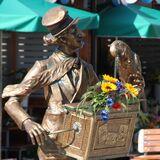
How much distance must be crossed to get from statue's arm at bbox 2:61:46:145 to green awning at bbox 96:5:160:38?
13.9ft

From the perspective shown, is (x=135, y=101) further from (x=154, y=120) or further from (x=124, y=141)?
(x=154, y=120)

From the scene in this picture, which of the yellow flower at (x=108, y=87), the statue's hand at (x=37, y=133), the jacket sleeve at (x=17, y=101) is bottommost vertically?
the statue's hand at (x=37, y=133)

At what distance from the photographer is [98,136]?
12.0ft

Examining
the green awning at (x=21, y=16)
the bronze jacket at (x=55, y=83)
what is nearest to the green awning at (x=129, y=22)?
the green awning at (x=21, y=16)

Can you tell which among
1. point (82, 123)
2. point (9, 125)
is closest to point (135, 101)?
point (82, 123)

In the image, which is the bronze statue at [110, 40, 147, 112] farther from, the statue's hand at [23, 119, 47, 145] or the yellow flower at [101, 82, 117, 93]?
the statue's hand at [23, 119, 47, 145]

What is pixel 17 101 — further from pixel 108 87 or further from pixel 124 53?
pixel 124 53

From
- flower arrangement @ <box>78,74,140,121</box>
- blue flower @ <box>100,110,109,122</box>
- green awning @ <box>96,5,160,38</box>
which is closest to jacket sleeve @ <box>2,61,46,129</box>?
flower arrangement @ <box>78,74,140,121</box>

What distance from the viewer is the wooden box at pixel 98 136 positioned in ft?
11.9

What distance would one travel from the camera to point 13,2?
21.2 ft

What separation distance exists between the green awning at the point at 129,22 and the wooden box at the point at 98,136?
4.27 meters

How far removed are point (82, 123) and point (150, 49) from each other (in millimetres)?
7742

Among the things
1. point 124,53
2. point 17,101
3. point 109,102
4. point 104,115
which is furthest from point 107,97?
point 124,53

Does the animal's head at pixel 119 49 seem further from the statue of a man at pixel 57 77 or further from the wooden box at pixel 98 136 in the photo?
the wooden box at pixel 98 136
